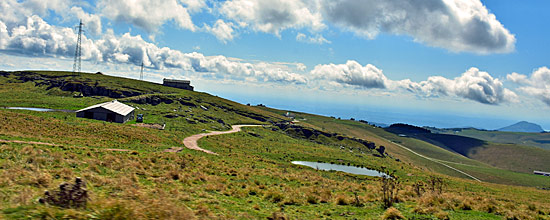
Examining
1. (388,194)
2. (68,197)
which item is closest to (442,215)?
(388,194)

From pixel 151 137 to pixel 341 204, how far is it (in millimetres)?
44401

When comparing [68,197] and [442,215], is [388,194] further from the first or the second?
[68,197]

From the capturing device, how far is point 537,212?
19.2 metres

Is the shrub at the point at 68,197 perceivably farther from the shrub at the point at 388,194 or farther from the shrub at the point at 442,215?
the shrub at the point at 442,215

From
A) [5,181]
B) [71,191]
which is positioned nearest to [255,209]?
[71,191]

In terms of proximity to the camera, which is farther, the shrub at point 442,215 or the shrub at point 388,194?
the shrub at point 388,194

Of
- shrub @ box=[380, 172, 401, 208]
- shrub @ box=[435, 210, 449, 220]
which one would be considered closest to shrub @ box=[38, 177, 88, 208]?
shrub @ box=[380, 172, 401, 208]

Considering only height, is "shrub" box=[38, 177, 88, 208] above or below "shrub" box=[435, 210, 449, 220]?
above

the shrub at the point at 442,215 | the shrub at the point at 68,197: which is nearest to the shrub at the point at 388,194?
the shrub at the point at 442,215

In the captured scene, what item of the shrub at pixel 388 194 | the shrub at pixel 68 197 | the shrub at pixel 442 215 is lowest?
the shrub at pixel 388 194

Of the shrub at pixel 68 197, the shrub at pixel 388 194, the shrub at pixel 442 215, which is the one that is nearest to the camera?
the shrub at pixel 68 197

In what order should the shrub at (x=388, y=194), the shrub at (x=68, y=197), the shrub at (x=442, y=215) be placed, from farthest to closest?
the shrub at (x=388, y=194)
the shrub at (x=442, y=215)
the shrub at (x=68, y=197)

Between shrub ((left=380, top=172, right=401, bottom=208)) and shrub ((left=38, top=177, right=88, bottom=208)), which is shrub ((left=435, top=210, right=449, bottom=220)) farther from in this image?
shrub ((left=38, top=177, right=88, bottom=208))

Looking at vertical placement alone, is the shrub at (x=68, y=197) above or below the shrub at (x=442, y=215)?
above
